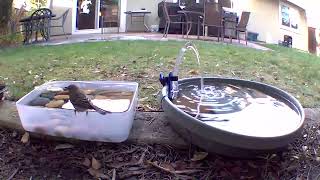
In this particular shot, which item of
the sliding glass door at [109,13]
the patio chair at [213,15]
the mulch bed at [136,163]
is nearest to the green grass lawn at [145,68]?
the mulch bed at [136,163]

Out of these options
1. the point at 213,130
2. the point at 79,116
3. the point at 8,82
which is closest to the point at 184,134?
the point at 213,130

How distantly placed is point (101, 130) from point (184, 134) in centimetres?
55

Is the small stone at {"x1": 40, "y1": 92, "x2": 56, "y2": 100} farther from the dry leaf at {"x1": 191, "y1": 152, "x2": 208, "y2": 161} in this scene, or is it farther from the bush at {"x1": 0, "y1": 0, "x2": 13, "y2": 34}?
the bush at {"x1": 0, "y1": 0, "x2": 13, "y2": 34}

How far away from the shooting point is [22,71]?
15.2ft

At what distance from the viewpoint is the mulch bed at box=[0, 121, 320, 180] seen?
2473 mm

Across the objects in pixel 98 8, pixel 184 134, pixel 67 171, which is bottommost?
pixel 67 171

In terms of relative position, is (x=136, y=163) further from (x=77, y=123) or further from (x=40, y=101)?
(x=40, y=101)

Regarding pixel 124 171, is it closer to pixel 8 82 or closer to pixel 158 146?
pixel 158 146

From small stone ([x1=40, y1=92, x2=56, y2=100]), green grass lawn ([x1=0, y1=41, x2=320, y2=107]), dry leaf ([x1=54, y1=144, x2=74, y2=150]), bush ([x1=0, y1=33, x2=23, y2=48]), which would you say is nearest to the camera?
dry leaf ([x1=54, y1=144, x2=74, y2=150])

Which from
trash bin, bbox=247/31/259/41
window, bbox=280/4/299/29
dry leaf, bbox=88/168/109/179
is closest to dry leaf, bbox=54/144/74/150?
dry leaf, bbox=88/168/109/179

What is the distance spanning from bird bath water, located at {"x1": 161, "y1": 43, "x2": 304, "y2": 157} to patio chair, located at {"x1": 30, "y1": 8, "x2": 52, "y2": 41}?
21.9 ft

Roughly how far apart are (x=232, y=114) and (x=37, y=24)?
24.7 ft

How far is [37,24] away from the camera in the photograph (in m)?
9.36

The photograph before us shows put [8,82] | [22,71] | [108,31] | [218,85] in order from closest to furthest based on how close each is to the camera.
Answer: [218,85], [8,82], [22,71], [108,31]
